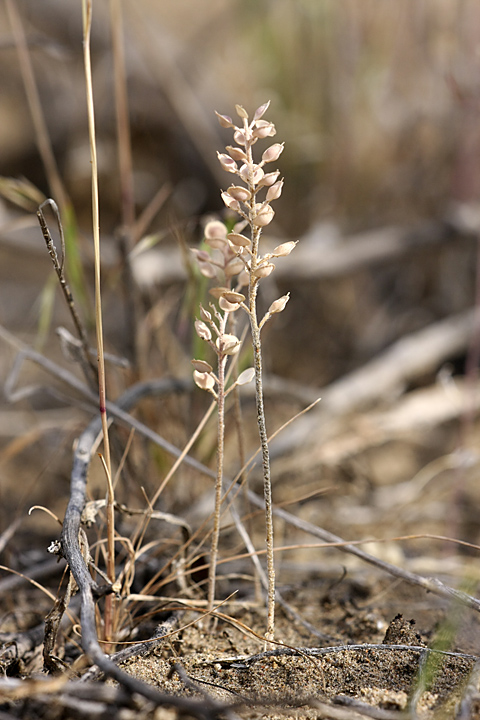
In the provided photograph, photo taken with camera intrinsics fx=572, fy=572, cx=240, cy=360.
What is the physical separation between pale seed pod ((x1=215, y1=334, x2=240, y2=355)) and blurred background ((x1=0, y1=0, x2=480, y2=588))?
979mm

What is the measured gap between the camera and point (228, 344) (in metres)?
0.66

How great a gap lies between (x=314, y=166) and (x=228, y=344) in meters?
1.75

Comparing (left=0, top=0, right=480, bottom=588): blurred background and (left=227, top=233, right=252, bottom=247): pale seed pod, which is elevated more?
(left=0, top=0, right=480, bottom=588): blurred background

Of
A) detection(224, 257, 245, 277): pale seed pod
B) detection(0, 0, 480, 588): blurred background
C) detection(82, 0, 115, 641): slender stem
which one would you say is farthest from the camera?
detection(0, 0, 480, 588): blurred background

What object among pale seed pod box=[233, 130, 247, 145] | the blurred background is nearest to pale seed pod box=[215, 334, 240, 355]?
pale seed pod box=[233, 130, 247, 145]

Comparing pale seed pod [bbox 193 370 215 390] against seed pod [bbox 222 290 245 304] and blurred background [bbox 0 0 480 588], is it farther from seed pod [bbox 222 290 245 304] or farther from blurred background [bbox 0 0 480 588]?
blurred background [bbox 0 0 480 588]

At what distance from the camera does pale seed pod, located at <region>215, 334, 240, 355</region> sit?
655mm

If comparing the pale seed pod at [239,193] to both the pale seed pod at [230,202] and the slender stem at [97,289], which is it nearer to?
the pale seed pod at [230,202]

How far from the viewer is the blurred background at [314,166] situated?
194 cm

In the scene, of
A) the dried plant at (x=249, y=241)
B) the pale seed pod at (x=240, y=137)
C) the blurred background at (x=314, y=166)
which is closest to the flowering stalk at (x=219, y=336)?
the dried plant at (x=249, y=241)

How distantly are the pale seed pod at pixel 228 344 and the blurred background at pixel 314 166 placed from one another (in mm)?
979

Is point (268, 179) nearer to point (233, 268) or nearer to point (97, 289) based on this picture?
point (233, 268)

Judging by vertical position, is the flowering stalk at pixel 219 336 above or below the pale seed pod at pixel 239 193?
below

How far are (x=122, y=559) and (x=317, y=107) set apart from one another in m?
1.94
